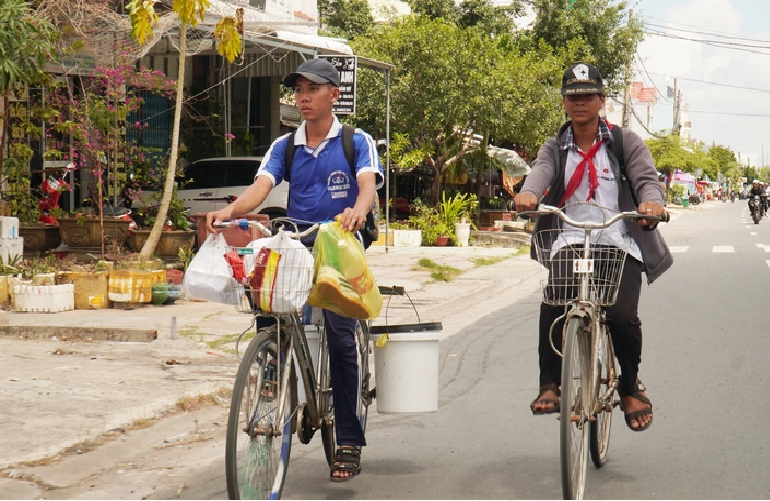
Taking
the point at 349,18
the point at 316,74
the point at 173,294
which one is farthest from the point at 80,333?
the point at 349,18

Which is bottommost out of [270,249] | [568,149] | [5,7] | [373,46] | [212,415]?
[212,415]

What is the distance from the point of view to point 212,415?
20.6ft

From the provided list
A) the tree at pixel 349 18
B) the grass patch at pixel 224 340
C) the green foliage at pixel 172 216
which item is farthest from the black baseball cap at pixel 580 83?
the tree at pixel 349 18

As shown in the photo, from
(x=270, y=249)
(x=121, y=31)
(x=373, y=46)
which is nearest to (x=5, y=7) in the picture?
(x=121, y=31)

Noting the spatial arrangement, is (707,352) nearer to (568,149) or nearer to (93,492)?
(568,149)

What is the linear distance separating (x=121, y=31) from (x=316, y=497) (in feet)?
31.2

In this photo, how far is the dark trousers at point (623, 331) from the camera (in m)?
4.57

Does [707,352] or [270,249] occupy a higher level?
[270,249]

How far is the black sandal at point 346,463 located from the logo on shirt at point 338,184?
1227 millimetres

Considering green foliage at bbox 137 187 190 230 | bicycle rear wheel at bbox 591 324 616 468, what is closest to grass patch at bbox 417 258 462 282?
green foliage at bbox 137 187 190 230

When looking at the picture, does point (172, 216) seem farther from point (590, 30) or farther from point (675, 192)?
point (675, 192)

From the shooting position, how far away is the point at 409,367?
15.2 feet

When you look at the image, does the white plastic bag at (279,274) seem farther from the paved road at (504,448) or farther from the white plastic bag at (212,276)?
the paved road at (504,448)

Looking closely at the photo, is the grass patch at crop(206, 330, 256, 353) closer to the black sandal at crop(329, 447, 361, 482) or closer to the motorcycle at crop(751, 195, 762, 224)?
the black sandal at crop(329, 447, 361, 482)
